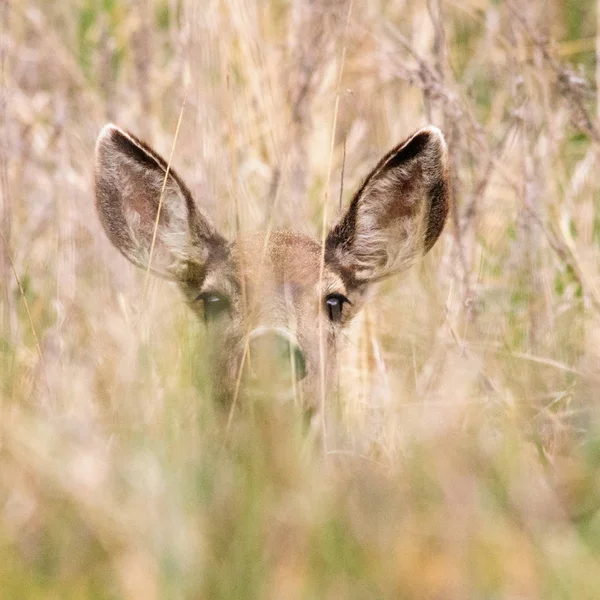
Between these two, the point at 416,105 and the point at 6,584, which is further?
the point at 416,105

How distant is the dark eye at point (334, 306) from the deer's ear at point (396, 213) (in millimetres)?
191

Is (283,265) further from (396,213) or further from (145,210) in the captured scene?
(145,210)

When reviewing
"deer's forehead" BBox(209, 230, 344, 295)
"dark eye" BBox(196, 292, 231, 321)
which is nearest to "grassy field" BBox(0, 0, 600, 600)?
"dark eye" BBox(196, 292, 231, 321)

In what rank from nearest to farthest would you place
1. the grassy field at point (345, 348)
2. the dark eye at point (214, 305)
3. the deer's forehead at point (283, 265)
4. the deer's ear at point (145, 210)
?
1. the grassy field at point (345, 348)
2. the deer's forehead at point (283, 265)
3. the dark eye at point (214, 305)
4. the deer's ear at point (145, 210)

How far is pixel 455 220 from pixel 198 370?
2105 mm

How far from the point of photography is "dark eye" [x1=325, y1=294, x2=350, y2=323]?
4453 millimetres

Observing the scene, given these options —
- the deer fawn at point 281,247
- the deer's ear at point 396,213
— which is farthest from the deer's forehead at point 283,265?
the deer's ear at point 396,213

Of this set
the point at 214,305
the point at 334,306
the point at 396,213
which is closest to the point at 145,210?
the point at 214,305

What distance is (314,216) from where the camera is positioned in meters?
6.21

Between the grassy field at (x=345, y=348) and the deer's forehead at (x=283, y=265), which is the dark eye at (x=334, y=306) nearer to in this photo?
the deer's forehead at (x=283, y=265)

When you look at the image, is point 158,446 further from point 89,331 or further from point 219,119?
point 219,119

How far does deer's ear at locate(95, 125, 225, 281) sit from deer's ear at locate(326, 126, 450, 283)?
498mm

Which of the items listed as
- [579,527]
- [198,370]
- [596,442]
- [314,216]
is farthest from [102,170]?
[579,527]

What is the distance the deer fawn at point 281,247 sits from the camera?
4.16m
